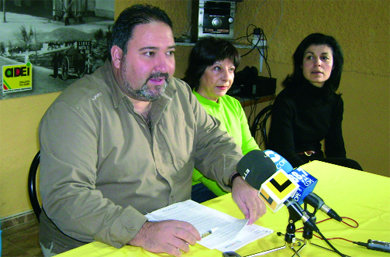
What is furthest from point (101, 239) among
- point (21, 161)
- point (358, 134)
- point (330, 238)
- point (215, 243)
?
point (358, 134)

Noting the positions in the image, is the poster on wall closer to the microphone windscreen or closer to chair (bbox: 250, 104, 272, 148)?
chair (bbox: 250, 104, 272, 148)

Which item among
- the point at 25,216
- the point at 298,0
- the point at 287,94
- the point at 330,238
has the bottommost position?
the point at 25,216

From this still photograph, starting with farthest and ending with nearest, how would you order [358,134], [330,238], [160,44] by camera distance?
[358,134]
[160,44]
[330,238]

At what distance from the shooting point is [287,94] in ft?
9.70

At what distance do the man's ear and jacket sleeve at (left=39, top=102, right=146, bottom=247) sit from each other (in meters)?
0.29

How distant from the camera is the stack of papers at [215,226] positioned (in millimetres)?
1406

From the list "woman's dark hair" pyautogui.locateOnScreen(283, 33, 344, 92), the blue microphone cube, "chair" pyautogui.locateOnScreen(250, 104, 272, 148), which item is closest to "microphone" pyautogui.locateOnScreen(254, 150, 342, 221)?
the blue microphone cube

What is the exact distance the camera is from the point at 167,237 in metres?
1.33

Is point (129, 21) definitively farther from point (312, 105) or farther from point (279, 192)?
point (312, 105)

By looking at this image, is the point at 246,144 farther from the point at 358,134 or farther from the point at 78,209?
the point at 358,134

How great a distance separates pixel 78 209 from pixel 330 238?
2.69 feet

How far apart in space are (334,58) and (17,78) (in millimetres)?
2024

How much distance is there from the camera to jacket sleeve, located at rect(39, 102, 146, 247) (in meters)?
1.39

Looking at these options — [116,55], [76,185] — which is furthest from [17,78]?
[76,185]
